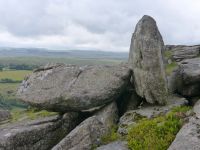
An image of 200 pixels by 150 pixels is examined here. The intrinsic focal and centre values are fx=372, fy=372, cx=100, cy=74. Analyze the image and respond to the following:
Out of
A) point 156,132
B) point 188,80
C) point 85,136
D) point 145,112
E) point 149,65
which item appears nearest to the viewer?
point 156,132

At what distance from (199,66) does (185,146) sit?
41.9 feet

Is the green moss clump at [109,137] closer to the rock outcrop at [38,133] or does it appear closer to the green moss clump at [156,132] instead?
the green moss clump at [156,132]

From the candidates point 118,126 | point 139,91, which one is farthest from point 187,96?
point 118,126

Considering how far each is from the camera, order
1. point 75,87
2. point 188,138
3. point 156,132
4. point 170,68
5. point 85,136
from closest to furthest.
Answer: point 188,138
point 156,132
point 85,136
point 75,87
point 170,68

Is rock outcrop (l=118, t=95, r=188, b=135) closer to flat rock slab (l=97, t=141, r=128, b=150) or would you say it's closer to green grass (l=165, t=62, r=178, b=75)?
flat rock slab (l=97, t=141, r=128, b=150)

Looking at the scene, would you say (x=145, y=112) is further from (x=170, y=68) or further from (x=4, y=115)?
(x=4, y=115)

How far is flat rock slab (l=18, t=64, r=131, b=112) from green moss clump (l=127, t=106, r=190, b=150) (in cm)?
445

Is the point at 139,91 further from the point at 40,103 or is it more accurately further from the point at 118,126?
the point at 40,103

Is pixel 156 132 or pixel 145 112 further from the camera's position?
pixel 145 112

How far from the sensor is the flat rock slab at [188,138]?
17531mm

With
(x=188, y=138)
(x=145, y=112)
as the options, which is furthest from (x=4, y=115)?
(x=188, y=138)

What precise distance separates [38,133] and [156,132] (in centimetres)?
811

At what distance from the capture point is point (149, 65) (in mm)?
25656

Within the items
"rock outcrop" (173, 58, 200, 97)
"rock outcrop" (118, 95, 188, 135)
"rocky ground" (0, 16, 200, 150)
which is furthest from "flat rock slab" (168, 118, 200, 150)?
"rock outcrop" (173, 58, 200, 97)
